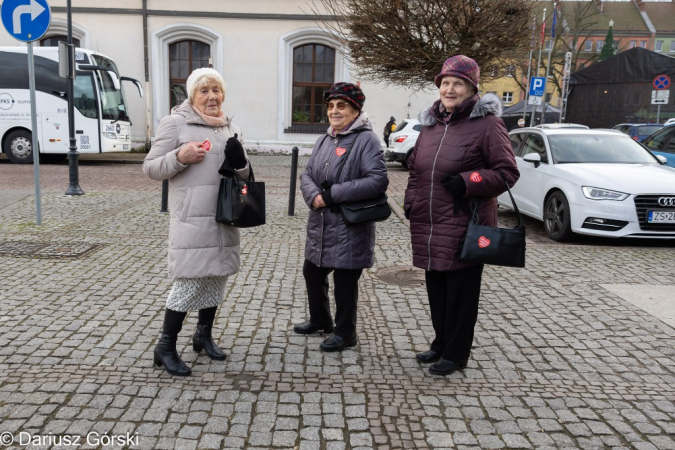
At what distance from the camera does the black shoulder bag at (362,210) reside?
358 cm

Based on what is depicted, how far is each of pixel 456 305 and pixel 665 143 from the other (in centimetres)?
875

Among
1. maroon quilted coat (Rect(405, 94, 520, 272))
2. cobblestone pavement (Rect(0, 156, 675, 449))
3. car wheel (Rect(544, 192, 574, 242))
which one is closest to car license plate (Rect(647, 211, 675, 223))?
cobblestone pavement (Rect(0, 156, 675, 449))

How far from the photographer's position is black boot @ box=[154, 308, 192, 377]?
11.3ft

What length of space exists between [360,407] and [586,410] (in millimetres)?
1233

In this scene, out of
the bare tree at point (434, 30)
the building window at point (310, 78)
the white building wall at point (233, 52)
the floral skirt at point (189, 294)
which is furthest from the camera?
the building window at point (310, 78)

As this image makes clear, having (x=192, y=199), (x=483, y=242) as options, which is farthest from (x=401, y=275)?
(x=192, y=199)

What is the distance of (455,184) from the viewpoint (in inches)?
129

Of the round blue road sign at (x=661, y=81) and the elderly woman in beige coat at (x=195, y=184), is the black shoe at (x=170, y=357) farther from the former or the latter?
the round blue road sign at (x=661, y=81)

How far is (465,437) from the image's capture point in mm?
2824

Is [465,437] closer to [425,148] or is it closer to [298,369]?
[298,369]

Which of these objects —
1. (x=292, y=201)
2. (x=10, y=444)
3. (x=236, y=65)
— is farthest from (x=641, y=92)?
(x=10, y=444)

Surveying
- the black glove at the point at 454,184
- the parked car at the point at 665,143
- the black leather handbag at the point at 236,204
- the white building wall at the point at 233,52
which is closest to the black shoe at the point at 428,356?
the black glove at the point at 454,184

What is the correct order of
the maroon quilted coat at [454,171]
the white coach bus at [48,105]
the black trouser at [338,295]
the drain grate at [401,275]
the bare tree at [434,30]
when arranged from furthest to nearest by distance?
the white coach bus at [48,105] → the bare tree at [434,30] → the drain grate at [401,275] → the black trouser at [338,295] → the maroon quilted coat at [454,171]

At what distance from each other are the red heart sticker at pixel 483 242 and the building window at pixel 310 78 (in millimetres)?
19154
